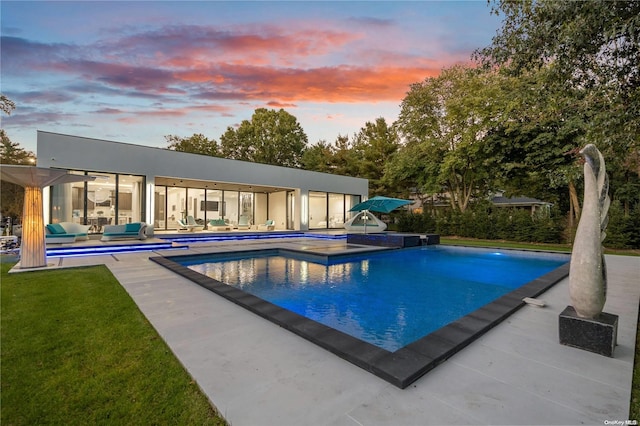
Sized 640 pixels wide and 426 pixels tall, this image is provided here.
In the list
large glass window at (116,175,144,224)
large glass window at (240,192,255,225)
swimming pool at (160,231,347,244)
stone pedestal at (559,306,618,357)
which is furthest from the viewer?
large glass window at (240,192,255,225)

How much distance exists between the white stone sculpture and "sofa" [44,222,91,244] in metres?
13.7

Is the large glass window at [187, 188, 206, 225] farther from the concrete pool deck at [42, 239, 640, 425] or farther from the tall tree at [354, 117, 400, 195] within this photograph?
the concrete pool deck at [42, 239, 640, 425]

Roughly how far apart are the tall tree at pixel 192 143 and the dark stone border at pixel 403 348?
32.3m

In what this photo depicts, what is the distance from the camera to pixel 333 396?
2.05 meters

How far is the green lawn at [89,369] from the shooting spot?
193 cm

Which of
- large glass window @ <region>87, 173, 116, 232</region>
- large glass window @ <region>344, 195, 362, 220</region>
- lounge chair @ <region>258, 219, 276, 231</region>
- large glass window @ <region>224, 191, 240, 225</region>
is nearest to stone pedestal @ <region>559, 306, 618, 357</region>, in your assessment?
large glass window @ <region>87, 173, 116, 232</region>

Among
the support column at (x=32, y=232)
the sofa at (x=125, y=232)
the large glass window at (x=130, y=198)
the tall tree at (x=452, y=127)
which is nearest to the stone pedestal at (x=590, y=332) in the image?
the support column at (x=32, y=232)

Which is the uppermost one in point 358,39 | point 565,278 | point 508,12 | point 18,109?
point 358,39

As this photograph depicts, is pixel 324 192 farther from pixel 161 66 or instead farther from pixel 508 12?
pixel 508 12

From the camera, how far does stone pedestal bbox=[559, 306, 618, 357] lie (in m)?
2.72

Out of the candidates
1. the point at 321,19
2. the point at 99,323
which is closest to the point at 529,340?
the point at 99,323

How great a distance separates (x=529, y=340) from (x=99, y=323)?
4.87m

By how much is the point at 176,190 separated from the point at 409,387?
18651 mm

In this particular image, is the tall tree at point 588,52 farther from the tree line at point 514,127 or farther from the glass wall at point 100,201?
the glass wall at point 100,201
